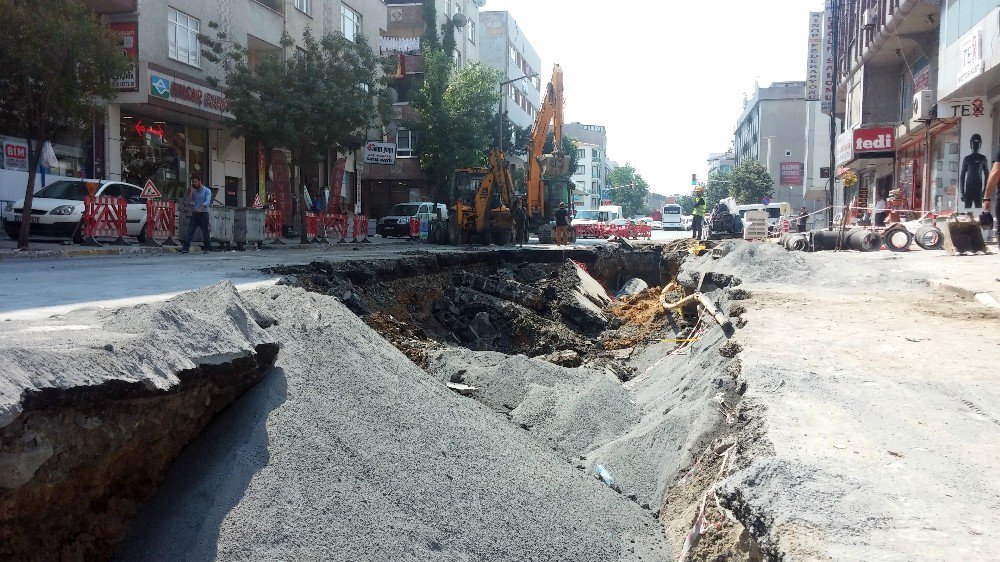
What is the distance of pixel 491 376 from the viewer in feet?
21.8

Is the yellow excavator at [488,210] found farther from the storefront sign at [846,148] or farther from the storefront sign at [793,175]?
the storefront sign at [793,175]

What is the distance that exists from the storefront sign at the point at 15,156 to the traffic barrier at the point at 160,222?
388 cm

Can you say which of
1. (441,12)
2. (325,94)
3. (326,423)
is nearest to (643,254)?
(325,94)

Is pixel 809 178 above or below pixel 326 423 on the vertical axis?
above

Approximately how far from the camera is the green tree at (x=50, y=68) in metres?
13.1

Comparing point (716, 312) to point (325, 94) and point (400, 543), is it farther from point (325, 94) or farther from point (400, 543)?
point (325, 94)

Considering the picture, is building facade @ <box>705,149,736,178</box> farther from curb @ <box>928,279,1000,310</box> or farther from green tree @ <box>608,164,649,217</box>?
curb @ <box>928,279,1000,310</box>

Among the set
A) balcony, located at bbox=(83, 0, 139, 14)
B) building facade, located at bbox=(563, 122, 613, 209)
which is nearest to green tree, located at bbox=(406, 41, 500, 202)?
balcony, located at bbox=(83, 0, 139, 14)

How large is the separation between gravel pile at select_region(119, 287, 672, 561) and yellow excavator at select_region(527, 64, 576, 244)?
20784 millimetres

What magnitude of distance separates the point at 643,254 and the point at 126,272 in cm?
1462

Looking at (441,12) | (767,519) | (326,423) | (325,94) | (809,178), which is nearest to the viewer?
(767,519)

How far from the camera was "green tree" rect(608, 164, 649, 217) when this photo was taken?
121 m

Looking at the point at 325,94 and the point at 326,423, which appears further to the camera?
the point at 325,94

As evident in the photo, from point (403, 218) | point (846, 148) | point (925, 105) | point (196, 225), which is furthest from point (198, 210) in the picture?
point (846, 148)
